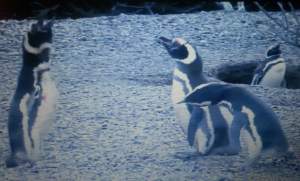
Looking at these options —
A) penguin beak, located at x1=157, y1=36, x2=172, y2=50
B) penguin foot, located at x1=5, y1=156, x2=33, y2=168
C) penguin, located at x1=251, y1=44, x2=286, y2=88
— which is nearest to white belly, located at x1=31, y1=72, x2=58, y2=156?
penguin foot, located at x1=5, y1=156, x2=33, y2=168

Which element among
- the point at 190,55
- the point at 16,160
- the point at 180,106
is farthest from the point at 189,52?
the point at 16,160

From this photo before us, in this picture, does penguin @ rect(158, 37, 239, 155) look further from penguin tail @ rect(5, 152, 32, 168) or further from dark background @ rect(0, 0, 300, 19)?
penguin tail @ rect(5, 152, 32, 168)

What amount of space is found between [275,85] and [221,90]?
0.88 ft

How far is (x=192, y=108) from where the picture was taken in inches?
73.9

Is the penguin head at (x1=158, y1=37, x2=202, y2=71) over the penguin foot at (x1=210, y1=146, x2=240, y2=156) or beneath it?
over

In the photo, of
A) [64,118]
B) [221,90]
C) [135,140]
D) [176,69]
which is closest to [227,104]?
[221,90]

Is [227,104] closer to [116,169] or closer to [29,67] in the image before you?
[116,169]

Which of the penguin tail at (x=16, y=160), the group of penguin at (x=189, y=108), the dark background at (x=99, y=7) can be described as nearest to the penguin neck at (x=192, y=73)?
the group of penguin at (x=189, y=108)

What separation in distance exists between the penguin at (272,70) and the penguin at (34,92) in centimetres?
77

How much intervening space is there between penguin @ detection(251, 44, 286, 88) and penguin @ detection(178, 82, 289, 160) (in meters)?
0.11

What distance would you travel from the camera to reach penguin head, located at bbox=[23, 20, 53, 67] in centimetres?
184

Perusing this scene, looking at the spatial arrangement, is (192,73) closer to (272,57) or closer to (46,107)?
(272,57)

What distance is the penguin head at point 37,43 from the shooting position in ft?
6.04

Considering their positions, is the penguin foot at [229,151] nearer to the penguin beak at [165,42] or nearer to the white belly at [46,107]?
the penguin beak at [165,42]
